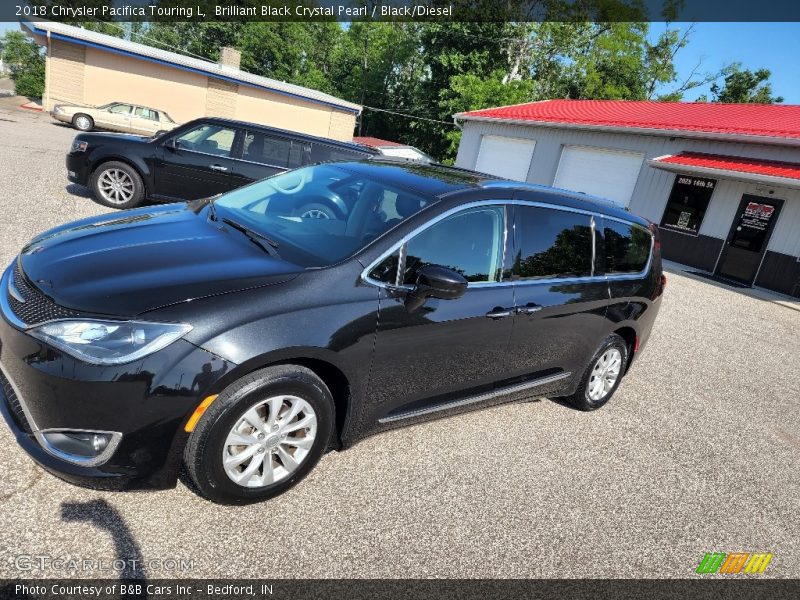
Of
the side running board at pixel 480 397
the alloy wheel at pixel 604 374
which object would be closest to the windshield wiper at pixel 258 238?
the side running board at pixel 480 397

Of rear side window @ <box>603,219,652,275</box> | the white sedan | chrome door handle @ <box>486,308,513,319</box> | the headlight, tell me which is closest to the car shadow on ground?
the headlight

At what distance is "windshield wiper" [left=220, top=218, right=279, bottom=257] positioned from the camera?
9.92 feet

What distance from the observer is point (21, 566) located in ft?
7.22

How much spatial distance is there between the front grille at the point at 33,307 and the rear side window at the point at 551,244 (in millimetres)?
2518

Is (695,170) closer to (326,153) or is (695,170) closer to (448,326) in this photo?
(326,153)

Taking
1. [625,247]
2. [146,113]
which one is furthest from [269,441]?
[146,113]

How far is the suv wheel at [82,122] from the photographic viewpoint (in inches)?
898

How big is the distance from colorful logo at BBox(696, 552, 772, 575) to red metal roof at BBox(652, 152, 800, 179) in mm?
13262

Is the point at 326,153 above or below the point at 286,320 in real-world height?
above

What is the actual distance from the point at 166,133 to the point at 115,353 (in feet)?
22.7

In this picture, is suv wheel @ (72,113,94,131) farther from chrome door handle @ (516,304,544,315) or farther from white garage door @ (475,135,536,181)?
chrome door handle @ (516,304,544,315)

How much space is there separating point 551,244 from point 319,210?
63.2 inches

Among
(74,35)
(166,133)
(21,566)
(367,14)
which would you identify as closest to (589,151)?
(166,133)

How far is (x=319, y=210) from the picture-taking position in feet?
11.5
